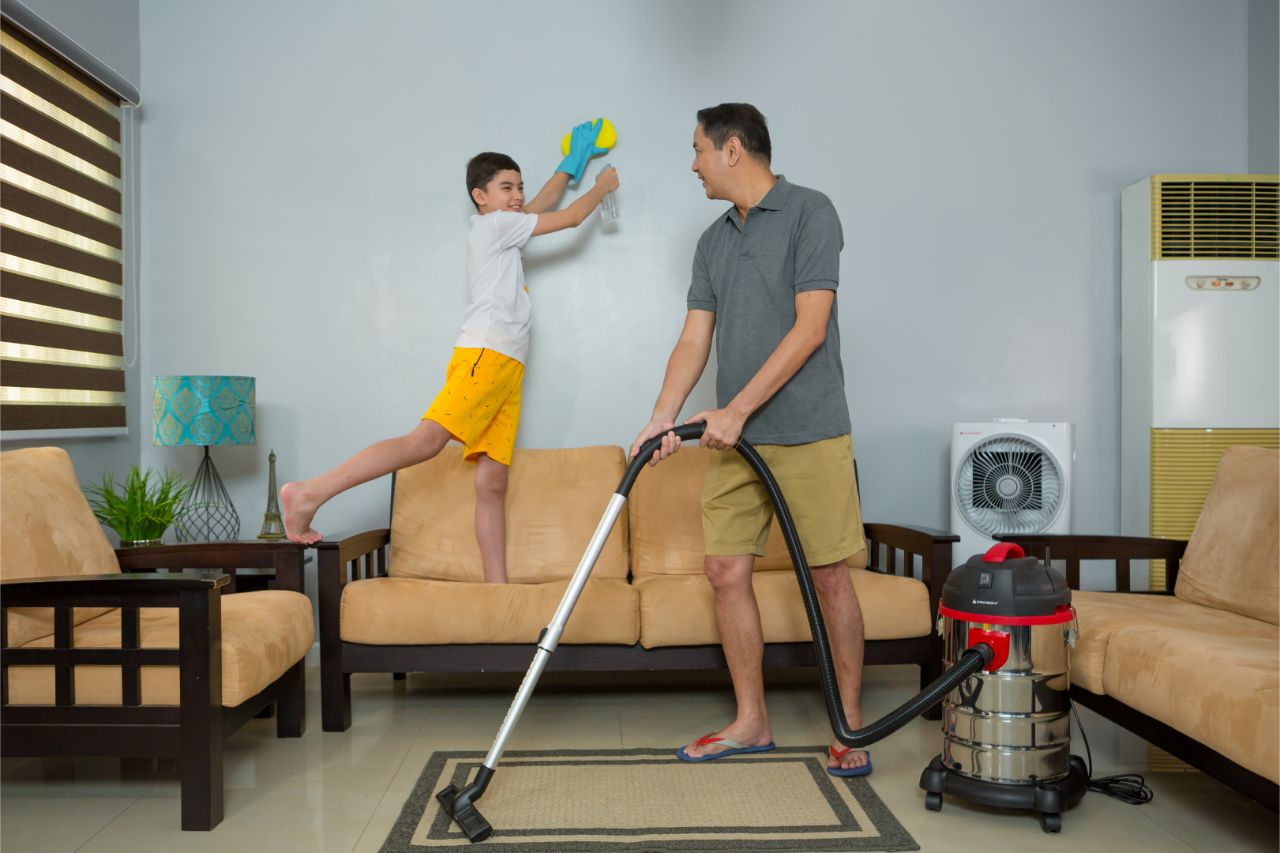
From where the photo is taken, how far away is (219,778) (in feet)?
7.57

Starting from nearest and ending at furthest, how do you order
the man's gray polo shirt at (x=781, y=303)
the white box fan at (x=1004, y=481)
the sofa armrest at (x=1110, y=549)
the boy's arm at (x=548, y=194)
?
the man's gray polo shirt at (x=781, y=303) → the sofa armrest at (x=1110, y=549) → the white box fan at (x=1004, y=481) → the boy's arm at (x=548, y=194)

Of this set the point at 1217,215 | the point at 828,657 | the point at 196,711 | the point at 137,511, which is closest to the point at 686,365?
the point at 828,657

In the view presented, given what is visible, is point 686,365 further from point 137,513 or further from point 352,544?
point 137,513

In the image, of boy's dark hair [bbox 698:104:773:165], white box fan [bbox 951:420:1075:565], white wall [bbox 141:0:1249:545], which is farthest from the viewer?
white wall [bbox 141:0:1249:545]

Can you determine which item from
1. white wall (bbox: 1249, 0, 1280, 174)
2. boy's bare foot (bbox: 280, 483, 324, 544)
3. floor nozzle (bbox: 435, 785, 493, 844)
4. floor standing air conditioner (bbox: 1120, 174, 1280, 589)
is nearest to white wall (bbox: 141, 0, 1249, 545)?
white wall (bbox: 1249, 0, 1280, 174)

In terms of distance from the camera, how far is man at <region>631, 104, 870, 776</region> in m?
2.58

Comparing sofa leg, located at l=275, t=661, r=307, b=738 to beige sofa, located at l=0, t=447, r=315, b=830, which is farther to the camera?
sofa leg, located at l=275, t=661, r=307, b=738

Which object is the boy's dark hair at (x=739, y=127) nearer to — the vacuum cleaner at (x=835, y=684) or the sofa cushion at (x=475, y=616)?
the vacuum cleaner at (x=835, y=684)

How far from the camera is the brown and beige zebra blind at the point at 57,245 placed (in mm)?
3162

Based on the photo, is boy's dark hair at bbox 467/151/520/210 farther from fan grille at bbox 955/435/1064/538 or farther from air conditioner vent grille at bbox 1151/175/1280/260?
air conditioner vent grille at bbox 1151/175/1280/260

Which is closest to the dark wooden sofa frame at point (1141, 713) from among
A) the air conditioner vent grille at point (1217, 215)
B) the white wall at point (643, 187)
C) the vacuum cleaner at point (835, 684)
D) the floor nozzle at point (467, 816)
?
the vacuum cleaner at point (835, 684)

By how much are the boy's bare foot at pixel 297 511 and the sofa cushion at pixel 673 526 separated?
1.08 m

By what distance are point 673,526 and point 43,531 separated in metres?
1.88

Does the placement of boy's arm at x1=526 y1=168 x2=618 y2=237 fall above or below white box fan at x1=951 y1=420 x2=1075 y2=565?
above
